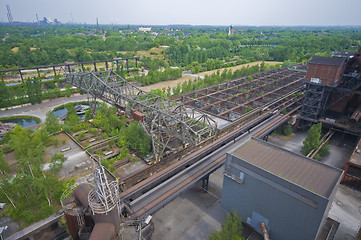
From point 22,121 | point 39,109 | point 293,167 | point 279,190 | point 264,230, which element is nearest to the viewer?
point 279,190

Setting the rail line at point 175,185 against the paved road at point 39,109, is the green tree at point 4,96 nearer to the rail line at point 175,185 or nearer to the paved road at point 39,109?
the paved road at point 39,109

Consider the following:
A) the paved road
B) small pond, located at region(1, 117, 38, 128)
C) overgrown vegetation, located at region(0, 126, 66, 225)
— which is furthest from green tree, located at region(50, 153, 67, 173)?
small pond, located at region(1, 117, 38, 128)

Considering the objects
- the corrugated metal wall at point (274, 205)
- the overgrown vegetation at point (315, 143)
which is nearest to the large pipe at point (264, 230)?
the corrugated metal wall at point (274, 205)

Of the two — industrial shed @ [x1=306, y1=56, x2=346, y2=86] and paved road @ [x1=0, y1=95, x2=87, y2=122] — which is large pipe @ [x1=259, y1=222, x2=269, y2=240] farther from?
paved road @ [x1=0, y1=95, x2=87, y2=122]

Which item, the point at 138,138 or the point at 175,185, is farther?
the point at 138,138

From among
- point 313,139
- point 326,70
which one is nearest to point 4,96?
point 313,139

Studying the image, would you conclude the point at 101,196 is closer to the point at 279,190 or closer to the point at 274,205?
the point at 279,190

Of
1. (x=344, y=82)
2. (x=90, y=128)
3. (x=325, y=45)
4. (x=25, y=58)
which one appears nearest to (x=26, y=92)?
(x=90, y=128)
